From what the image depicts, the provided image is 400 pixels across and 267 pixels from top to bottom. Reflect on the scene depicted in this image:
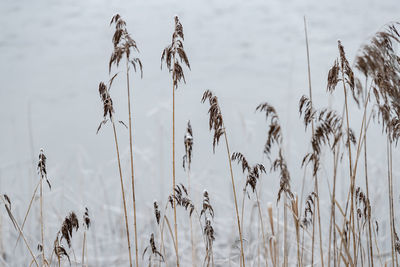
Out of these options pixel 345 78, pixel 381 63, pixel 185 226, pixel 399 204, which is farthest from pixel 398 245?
pixel 185 226

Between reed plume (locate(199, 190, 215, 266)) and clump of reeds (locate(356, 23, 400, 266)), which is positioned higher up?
clump of reeds (locate(356, 23, 400, 266))

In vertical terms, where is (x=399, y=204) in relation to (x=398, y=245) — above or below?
above

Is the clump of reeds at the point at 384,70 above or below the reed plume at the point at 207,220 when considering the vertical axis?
above

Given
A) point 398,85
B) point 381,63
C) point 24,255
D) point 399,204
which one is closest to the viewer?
point 381,63

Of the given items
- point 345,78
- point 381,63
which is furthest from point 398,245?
point 381,63

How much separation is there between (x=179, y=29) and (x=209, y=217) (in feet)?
2.75

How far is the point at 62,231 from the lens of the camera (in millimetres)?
1827

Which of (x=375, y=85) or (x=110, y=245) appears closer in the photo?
(x=375, y=85)

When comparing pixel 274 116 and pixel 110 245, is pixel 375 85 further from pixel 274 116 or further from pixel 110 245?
pixel 110 245

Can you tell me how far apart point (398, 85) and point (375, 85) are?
0.61ft

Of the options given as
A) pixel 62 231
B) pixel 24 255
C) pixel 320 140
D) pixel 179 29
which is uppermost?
pixel 179 29

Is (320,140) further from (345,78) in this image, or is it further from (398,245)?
(398,245)

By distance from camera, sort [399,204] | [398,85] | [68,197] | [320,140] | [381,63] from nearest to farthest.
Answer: [381,63] → [398,85] → [320,140] → [399,204] → [68,197]

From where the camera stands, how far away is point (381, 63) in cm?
146
